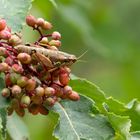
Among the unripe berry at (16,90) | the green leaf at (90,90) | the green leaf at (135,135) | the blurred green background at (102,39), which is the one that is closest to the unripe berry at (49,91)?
the unripe berry at (16,90)

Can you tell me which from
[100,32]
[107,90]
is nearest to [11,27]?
[100,32]

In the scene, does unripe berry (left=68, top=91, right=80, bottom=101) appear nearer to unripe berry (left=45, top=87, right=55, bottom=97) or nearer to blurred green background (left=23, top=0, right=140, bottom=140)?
unripe berry (left=45, top=87, right=55, bottom=97)

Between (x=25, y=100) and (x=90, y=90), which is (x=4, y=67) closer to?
(x=25, y=100)

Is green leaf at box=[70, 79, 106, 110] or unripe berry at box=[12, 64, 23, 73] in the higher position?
green leaf at box=[70, 79, 106, 110]

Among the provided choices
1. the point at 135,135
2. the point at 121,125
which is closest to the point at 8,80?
the point at 121,125

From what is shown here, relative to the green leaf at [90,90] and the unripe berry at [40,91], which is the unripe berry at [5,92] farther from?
the green leaf at [90,90]

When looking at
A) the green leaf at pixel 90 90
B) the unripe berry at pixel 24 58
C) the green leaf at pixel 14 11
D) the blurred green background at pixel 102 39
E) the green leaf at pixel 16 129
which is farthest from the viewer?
the blurred green background at pixel 102 39

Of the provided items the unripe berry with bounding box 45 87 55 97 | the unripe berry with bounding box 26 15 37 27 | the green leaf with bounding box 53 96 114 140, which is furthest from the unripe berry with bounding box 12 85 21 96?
the unripe berry with bounding box 26 15 37 27
